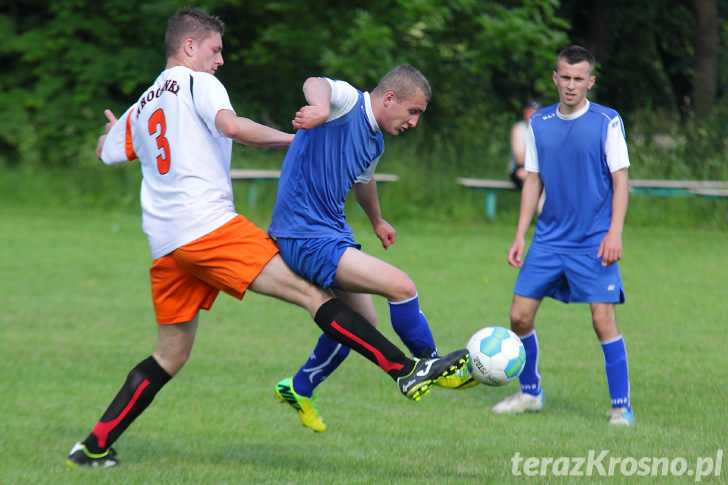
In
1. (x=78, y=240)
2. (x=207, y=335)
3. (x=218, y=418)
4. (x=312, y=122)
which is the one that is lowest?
(x=78, y=240)

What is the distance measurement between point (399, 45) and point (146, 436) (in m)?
15.9

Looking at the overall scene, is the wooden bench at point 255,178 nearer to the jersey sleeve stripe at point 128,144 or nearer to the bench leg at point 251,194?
the bench leg at point 251,194

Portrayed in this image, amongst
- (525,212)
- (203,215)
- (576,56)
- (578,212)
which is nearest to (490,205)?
(525,212)

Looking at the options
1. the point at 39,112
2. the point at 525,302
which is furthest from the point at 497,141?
the point at 525,302

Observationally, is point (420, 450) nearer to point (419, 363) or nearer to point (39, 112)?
point (419, 363)

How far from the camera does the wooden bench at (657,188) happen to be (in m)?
15.3

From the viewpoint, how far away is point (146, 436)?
17.9 ft

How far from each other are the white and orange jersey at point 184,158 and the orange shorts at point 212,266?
0.16 feet

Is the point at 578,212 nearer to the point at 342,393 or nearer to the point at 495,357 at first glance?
the point at 495,357

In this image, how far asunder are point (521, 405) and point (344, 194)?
2100 mm

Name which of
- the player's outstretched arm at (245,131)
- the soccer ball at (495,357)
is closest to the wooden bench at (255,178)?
the soccer ball at (495,357)

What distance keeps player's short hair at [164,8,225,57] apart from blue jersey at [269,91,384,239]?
63 centimetres

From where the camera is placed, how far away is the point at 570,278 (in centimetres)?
588

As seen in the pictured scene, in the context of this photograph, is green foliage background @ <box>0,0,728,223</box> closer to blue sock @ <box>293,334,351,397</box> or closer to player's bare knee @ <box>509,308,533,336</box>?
player's bare knee @ <box>509,308,533,336</box>
